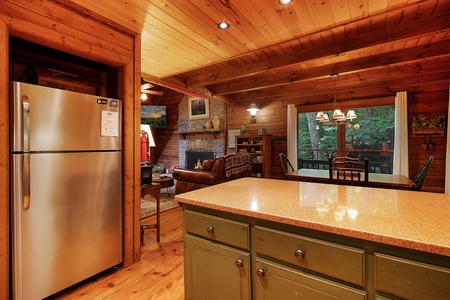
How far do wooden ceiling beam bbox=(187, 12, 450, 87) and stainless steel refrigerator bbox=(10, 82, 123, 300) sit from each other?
229cm

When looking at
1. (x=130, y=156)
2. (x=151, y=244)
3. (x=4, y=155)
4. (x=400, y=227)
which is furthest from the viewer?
(x=151, y=244)

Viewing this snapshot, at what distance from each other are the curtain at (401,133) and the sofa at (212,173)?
2986mm

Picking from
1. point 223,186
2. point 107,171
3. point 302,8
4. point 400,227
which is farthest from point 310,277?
point 302,8

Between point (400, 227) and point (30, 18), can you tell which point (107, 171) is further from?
point (400, 227)

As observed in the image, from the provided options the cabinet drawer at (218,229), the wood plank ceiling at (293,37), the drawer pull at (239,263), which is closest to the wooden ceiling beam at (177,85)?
the wood plank ceiling at (293,37)

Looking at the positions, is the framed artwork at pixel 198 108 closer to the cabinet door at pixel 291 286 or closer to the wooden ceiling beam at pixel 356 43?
the wooden ceiling beam at pixel 356 43

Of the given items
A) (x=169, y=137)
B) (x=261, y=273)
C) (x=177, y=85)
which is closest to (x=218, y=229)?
(x=261, y=273)

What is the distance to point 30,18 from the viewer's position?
158cm

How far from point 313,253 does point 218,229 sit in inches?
19.3

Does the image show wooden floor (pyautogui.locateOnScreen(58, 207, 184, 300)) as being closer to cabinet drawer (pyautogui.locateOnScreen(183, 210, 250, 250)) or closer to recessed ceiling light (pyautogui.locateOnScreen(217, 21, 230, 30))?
cabinet drawer (pyautogui.locateOnScreen(183, 210, 250, 250))

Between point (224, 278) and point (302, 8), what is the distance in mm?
2254

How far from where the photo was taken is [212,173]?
422 cm

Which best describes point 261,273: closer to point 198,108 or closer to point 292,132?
point 292,132

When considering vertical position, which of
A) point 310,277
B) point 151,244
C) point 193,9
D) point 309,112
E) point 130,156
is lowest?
point 151,244
